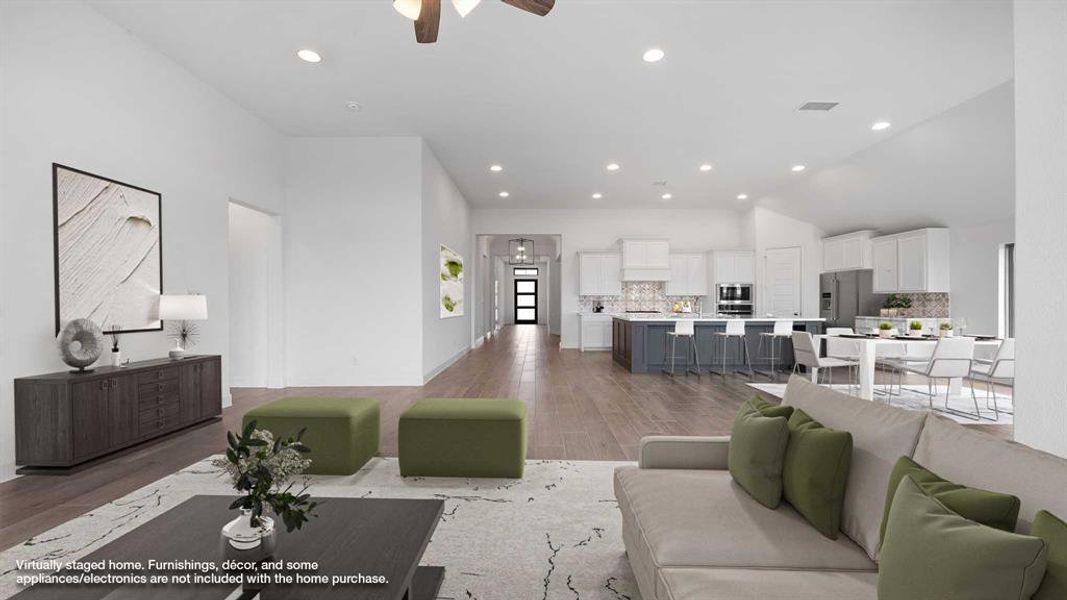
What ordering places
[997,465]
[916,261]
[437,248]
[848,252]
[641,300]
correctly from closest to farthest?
1. [997,465]
2. [437,248]
3. [916,261]
4. [848,252]
5. [641,300]

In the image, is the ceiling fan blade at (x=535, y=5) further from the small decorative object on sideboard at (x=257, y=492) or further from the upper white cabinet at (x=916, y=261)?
the upper white cabinet at (x=916, y=261)

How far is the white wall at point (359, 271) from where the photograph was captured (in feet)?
21.3

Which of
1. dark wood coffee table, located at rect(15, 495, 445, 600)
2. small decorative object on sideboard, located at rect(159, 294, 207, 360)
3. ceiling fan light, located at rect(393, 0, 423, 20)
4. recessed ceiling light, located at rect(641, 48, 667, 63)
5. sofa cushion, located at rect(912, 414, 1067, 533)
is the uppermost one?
recessed ceiling light, located at rect(641, 48, 667, 63)

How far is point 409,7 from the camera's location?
2387mm

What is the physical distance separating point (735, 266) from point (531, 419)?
776cm

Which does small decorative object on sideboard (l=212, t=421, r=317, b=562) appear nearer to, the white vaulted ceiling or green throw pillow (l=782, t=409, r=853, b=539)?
green throw pillow (l=782, t=409, r=853, b=539)

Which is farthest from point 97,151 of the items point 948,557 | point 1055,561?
point 1055,561

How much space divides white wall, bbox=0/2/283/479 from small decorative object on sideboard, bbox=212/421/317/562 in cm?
304

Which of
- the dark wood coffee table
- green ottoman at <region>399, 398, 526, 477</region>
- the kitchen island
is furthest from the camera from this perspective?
the kitchen island

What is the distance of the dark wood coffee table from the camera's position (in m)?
1.35

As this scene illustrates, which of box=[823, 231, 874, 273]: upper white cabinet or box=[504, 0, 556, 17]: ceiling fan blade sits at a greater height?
box=[504, 0, 556, 17]: ceiling fan blade

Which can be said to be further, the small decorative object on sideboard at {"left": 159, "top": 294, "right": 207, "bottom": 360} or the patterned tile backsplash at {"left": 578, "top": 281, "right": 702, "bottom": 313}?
the patterned tile backsplash at {"left": 578, "top": 281, "right": 702, "bottom": 313}

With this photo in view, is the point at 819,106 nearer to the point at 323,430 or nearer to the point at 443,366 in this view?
the point at 323,430

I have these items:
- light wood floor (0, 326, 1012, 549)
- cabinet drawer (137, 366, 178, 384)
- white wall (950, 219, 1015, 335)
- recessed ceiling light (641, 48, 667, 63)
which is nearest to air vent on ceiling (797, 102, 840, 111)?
recessed ceiling light (641, 48, 667, 63)
